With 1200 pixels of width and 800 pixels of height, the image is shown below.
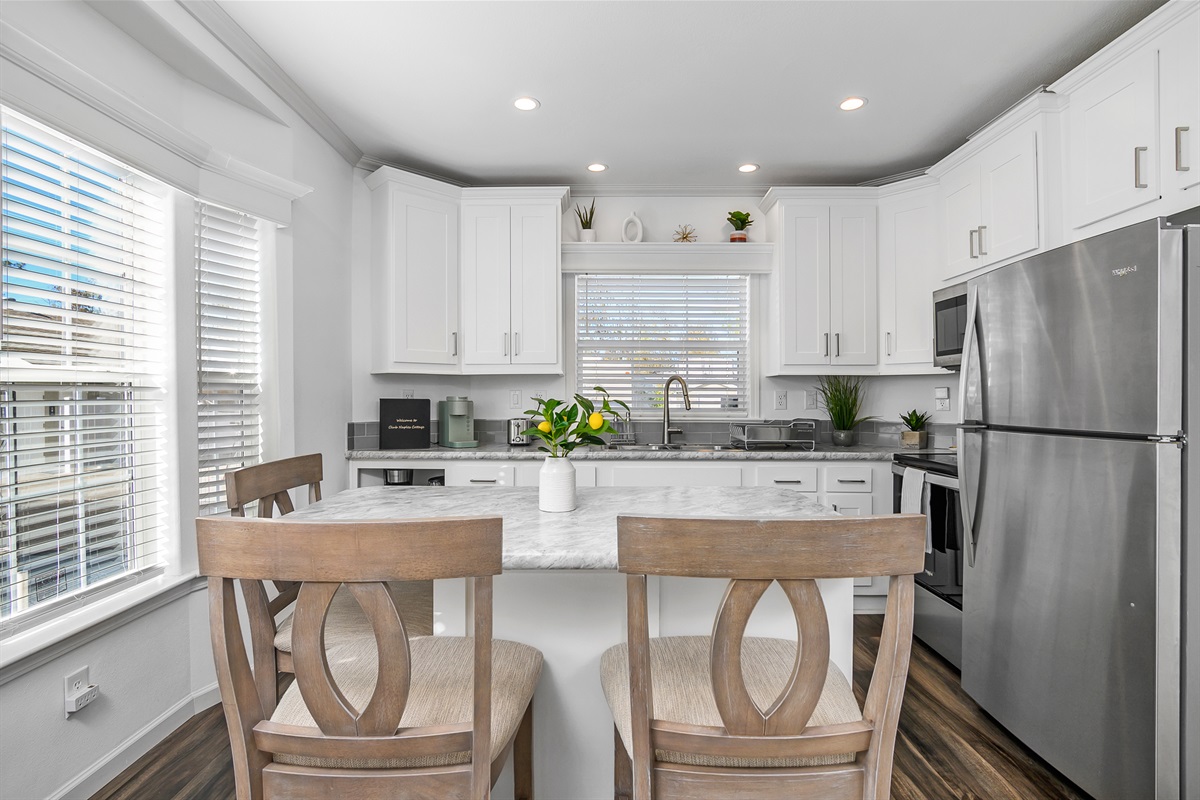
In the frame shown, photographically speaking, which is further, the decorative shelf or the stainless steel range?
the decorative shelf

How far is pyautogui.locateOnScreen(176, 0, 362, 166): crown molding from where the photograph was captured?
2.08 metres

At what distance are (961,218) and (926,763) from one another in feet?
8.35

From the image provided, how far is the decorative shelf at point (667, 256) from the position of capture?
3.88 metres

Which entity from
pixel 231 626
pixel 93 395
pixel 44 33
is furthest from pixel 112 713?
pixel 44 33

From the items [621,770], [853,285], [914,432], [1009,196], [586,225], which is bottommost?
[621,770]

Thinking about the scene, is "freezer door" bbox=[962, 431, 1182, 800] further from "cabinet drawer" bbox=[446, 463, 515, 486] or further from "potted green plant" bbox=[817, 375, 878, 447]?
"cabinet drawer" bbox=[446, 463, 515, 486]

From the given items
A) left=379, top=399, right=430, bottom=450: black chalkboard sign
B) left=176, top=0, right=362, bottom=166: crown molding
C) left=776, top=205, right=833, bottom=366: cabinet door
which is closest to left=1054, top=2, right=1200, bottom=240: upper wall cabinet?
left=776, top=205, right=833, bottom=366: cabinet door

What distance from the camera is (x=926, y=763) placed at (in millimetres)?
1937

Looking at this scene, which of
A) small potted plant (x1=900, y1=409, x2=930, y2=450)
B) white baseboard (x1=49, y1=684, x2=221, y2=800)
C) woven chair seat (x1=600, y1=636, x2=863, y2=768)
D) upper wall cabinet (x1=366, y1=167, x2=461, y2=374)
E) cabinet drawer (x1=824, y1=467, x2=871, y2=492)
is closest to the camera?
woven chair seat (x1=600, y1=636, x2=863, y2=768)

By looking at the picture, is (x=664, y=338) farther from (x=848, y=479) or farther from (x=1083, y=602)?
(x=1083, y=602)

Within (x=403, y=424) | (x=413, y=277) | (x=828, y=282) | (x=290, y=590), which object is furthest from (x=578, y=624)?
(x=828, y=282)

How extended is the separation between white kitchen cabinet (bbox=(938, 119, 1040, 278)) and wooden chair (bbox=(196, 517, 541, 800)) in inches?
111

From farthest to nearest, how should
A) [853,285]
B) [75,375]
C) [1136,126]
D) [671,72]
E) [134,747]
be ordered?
[853,285]
[671,72]
[1136,126]
[134,747]
[75,375]

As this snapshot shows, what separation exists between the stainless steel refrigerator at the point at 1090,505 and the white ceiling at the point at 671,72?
104 centimetres
